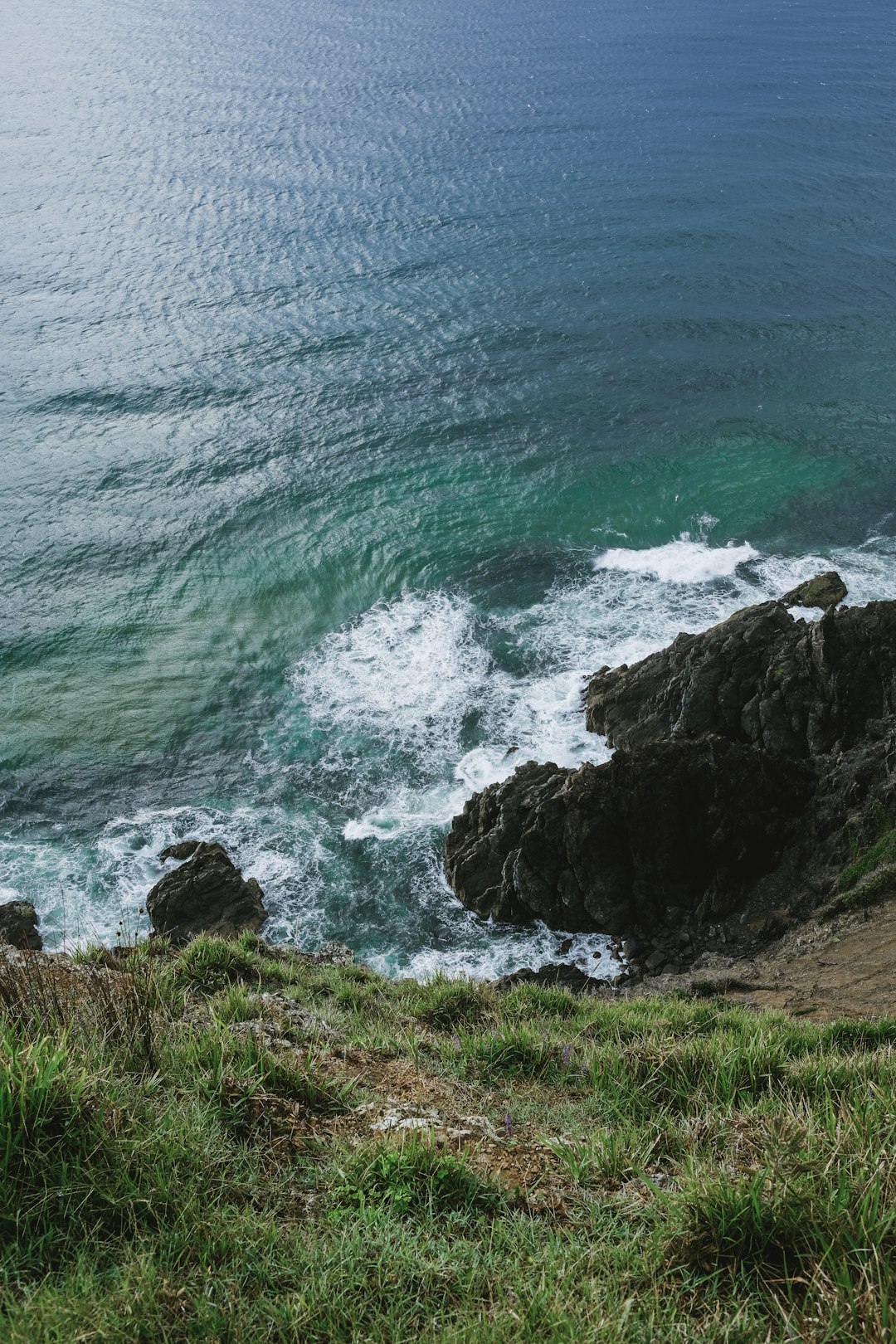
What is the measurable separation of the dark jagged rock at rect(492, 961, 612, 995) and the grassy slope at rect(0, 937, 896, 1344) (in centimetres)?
1077

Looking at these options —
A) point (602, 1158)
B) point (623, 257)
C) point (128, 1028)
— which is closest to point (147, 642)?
point (128, 1028)

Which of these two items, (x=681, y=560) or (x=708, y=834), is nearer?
(x=708, y=834)

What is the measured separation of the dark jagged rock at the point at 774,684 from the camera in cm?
2289

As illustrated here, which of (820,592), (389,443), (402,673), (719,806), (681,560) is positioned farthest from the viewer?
(389,443)

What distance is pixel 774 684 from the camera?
23.6 m

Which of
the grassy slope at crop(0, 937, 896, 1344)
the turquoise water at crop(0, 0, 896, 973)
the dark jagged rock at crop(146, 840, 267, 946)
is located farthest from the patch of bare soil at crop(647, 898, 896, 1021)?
the dark jagged rock at crop(146, 840, 267, 946)

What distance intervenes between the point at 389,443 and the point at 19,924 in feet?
80.4

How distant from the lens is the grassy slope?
5594mm

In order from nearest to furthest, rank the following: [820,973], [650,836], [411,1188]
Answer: [411,1188]
[820,973]
[650,836]

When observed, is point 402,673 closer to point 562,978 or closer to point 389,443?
point 562,978

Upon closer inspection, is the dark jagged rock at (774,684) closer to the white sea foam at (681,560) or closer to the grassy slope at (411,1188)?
the white sea foam at (681,560)

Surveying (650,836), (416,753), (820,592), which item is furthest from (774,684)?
(416,753)

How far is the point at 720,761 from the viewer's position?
70.8 feet

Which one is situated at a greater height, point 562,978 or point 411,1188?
point 411,1188
